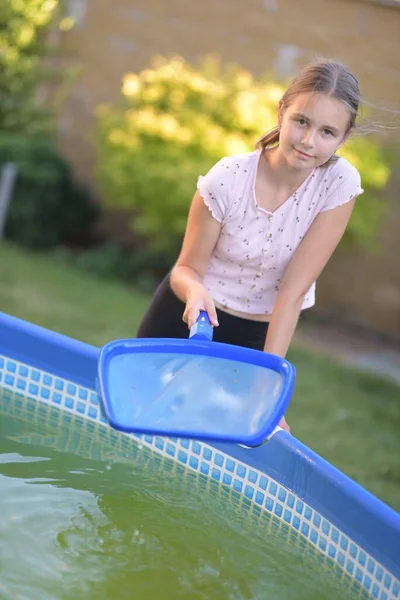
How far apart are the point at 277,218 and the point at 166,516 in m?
0.87

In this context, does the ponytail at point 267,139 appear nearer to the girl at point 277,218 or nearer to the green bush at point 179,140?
the girl at point 277,218

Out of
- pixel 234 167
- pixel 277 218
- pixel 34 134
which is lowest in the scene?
pixel 277 218

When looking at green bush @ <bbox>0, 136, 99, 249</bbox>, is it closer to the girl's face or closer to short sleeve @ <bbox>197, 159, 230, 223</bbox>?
short sleeve @ <bbox>197, 159, 230, 223</bbox>

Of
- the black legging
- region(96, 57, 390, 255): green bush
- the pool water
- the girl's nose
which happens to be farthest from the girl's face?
region(96, 57, 390, 255): green bush

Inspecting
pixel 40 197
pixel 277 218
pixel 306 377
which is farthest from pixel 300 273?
pixel 40 197

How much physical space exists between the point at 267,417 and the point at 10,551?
69cm

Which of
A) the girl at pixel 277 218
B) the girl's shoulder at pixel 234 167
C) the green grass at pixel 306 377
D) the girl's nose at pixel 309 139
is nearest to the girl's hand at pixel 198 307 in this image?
the girl at pixel 277 218

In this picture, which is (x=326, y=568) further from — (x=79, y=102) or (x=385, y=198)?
(x=79, y=102)

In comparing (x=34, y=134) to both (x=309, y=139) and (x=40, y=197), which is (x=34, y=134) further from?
(x=309, y=139)

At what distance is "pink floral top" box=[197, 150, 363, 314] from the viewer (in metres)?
2.79

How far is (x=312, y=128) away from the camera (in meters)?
2.58

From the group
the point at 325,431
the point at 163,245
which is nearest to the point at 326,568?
the point at 325,431

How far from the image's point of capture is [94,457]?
2.97 metres


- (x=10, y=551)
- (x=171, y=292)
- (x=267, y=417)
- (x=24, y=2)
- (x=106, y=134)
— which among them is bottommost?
(x=10, y=551)
